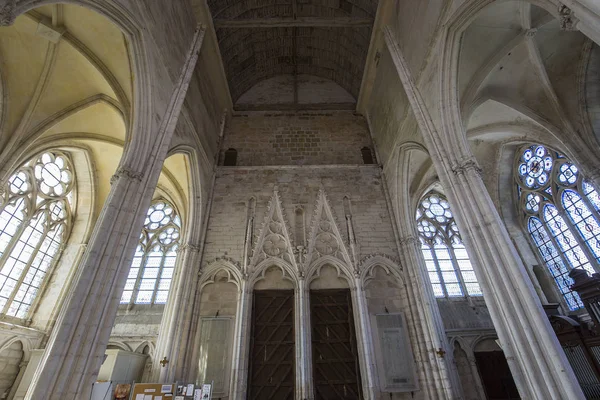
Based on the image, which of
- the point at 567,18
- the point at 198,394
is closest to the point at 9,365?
the point at 198,394

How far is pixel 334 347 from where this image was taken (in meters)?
8.85

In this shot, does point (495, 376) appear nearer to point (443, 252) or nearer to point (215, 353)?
point (443, 252)

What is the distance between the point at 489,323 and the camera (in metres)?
11.5

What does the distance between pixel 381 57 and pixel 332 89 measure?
159 inches

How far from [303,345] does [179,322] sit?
352 centimetres

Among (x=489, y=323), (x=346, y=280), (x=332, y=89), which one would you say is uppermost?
(x=332, y=89)

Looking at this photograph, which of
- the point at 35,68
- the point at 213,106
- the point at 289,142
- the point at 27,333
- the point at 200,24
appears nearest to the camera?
the point at 35,68

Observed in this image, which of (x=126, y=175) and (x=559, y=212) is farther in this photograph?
(x=559, y=212)

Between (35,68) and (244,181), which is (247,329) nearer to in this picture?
(244,181)

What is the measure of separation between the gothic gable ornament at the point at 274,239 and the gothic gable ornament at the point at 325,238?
2.36 feet

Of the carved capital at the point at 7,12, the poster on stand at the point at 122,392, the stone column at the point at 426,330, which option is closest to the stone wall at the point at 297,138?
the stone column at the point at 426,330

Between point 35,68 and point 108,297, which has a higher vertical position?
point 35,68

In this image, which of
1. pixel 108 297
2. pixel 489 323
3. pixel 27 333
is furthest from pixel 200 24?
pixel 489 323

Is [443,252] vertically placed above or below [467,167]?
above
